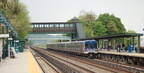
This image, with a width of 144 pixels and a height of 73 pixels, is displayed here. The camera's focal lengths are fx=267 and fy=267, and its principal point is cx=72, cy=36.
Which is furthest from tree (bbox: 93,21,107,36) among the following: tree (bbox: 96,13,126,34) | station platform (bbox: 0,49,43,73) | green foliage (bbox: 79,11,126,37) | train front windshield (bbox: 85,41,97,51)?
station platform (bbox: 0,49,43,73)

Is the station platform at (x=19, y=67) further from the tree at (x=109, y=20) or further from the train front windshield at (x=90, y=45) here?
the tree at (x=109, y=20)

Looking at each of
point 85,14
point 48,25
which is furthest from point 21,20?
point 85,14

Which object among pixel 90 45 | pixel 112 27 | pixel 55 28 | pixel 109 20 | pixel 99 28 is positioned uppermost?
pixel 109 20

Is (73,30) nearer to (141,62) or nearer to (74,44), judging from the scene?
(74,44)

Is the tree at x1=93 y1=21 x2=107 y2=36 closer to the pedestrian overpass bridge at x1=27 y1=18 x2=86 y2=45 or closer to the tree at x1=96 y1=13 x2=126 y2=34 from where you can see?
the tree at x1=96 y1=13 x2=126 y2=34

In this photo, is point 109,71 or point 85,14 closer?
point 109,71

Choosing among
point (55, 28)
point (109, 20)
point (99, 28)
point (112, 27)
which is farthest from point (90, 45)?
point (109, 20)

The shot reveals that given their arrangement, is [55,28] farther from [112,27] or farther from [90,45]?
[90,45]

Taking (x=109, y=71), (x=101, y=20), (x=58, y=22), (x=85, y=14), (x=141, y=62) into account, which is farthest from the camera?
(x=101, y=20)

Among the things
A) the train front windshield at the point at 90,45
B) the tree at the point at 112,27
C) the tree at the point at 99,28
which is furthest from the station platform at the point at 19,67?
the tree at the point at 112,27

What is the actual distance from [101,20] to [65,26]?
75.6 ft

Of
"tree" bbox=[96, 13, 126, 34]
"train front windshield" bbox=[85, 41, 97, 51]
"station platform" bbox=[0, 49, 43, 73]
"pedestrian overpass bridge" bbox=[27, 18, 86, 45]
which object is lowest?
"station platform" bbox=[0, 49, 43, 73]

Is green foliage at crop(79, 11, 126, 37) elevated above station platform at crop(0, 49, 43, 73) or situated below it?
above

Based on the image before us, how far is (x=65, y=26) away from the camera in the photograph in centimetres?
9256
